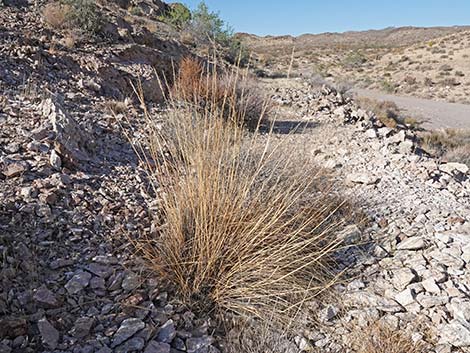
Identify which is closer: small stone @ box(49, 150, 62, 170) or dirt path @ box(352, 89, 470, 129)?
small stone @ box(49, 150, 62, 170)

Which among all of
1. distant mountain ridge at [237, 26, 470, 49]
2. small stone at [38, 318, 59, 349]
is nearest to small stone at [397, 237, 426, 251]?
small stone at [38, 318, 59, 349]

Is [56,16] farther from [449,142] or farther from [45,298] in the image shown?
[449,142]

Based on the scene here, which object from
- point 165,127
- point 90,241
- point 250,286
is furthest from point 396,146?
point 90,241

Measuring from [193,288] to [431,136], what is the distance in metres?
8.43

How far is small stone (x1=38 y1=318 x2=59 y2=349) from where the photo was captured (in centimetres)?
170

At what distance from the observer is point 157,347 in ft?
5.95

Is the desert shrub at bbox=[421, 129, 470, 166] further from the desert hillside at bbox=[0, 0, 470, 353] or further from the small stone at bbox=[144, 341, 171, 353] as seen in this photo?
the small stone at bbox=[144, 341, 171, 353]

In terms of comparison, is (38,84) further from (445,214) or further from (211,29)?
(211,29)

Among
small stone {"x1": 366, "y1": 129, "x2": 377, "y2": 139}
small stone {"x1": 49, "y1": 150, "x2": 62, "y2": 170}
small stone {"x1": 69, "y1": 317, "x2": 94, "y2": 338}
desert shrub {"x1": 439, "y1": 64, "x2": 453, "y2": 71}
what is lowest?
small stone {"x1": 69, "y1": 317, "x2": 94, "y2": 338}

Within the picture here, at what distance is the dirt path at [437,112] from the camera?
451 inches

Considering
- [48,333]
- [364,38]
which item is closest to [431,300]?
[48,333]

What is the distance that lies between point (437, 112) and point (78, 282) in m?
14.1

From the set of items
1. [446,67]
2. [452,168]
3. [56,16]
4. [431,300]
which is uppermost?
[56,16]

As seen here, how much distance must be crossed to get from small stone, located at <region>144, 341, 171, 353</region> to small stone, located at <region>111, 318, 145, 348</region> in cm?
11
